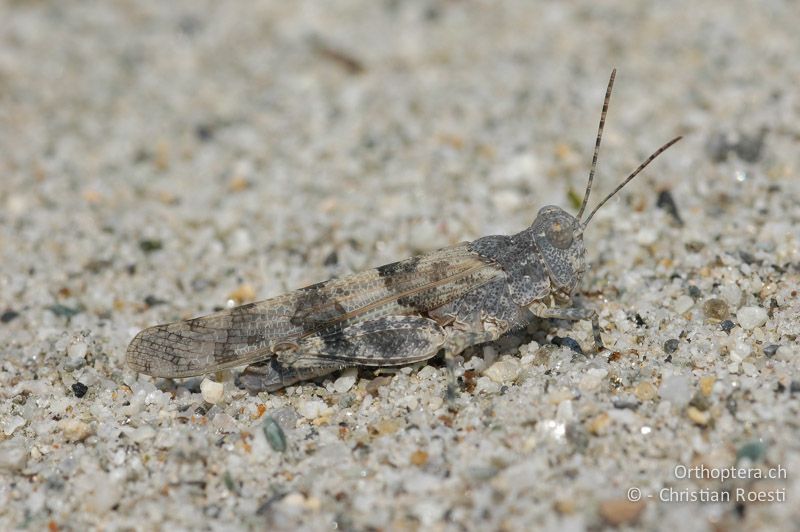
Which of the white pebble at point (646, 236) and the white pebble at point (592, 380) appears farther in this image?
the white pebble at point (646, 236)

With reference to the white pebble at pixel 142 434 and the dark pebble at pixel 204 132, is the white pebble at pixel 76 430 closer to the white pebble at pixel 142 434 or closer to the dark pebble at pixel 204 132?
the white pebble at pixel 142 434

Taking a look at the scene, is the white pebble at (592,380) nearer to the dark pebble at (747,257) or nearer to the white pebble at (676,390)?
the white pebble at (676,390)

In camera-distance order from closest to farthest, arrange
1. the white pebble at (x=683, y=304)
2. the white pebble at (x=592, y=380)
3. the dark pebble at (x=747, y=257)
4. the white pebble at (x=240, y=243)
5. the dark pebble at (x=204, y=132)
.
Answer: the white pebble at (x=592, y=380), the white pebble at (x=683, y=304), the dark pebble at (x=747, y=257), the white pebble at (x=240, y=243), the dark pebble at (x=204, y=132)

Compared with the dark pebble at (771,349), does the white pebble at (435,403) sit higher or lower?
lower

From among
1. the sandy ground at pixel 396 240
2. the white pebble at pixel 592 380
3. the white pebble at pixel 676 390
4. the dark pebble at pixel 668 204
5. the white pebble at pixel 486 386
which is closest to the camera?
the sandy ground at pixel 396 240

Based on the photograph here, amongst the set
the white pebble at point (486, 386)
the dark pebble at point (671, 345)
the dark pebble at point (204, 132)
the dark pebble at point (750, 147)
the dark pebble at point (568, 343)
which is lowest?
the white pebble at point (486, 386)

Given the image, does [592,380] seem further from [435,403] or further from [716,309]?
[716,309]

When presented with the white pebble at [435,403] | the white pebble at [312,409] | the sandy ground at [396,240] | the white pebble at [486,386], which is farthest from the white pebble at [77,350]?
the white pebble at [486,386]

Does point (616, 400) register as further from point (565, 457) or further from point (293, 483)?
point (293, 483)
